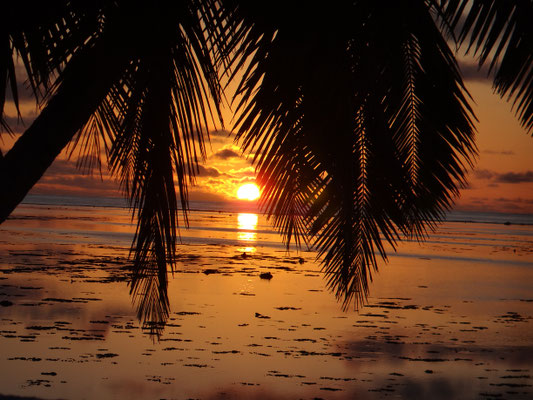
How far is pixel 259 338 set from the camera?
878 centimetres

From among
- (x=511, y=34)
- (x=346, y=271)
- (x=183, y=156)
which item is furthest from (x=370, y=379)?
(x=511, y=34)

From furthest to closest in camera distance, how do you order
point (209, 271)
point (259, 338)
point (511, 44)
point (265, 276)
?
point (209, 271) → point (265, 276) → point (259, 338) → point (511, 44)

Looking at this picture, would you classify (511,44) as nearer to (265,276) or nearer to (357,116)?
(357,116)

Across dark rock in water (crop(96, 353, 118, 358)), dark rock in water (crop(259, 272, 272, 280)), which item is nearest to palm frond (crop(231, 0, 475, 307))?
dark rock in water (crop(96, 353, 118, 358))

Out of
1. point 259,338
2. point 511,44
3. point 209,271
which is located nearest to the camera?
point 511,44

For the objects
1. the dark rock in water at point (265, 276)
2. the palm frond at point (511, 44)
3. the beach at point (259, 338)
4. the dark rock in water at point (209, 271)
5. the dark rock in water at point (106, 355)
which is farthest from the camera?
the dark rock in water at point (209, 271)

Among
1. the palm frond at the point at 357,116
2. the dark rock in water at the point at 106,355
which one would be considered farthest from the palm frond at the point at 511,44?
the dark rock in water at the point at 106,355

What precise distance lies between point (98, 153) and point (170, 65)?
5.29ft

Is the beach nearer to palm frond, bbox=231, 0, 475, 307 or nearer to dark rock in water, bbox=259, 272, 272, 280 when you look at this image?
dark rock in water, bbox=259, 272, 272, 280

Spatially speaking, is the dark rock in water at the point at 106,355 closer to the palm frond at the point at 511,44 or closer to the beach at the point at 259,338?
the beach at the point at 259,338

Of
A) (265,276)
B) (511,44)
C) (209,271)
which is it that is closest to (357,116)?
(511,44)

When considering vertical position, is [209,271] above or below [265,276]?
above

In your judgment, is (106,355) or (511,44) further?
(106,355)

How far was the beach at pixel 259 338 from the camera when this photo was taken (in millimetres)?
6742
